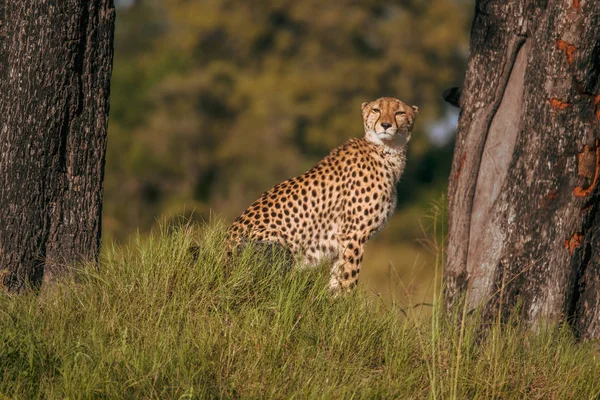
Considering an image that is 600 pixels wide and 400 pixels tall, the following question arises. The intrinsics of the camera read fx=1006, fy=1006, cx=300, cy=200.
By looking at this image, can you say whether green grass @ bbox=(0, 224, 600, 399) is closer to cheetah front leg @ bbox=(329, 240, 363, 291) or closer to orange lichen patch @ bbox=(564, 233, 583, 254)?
orange lichen patch @ bbox=(564, 233, 583, 254)

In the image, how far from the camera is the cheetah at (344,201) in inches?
245

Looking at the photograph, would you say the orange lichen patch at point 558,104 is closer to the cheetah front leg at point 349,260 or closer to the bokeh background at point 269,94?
the cheetah front leg at point 349,260

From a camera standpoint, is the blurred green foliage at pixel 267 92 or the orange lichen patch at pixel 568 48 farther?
the blurred green foliage at pixel 267 92

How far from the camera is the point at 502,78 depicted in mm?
5547

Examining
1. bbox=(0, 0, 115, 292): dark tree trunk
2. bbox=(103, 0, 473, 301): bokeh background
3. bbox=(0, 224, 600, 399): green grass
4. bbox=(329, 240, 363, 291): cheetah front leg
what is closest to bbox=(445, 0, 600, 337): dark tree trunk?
bbox=(0, 224, 600, 399): green grass

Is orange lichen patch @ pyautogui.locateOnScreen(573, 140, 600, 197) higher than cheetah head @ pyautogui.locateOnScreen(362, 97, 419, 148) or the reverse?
the reverse

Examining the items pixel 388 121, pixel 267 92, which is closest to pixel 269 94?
pixel 267 92

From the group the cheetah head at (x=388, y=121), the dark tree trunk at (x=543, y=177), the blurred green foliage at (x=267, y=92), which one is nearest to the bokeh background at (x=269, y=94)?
the blurred green foliage at (x=267, y=92)

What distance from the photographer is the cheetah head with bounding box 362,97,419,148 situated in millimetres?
6414

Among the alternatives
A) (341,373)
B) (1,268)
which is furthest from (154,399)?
(1,268)

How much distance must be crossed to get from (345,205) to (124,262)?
6.69 ft

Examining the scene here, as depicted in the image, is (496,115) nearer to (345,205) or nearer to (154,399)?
(345,205)

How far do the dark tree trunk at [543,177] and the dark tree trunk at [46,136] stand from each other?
2057 mm

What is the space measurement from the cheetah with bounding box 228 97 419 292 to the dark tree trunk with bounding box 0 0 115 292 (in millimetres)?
1438
